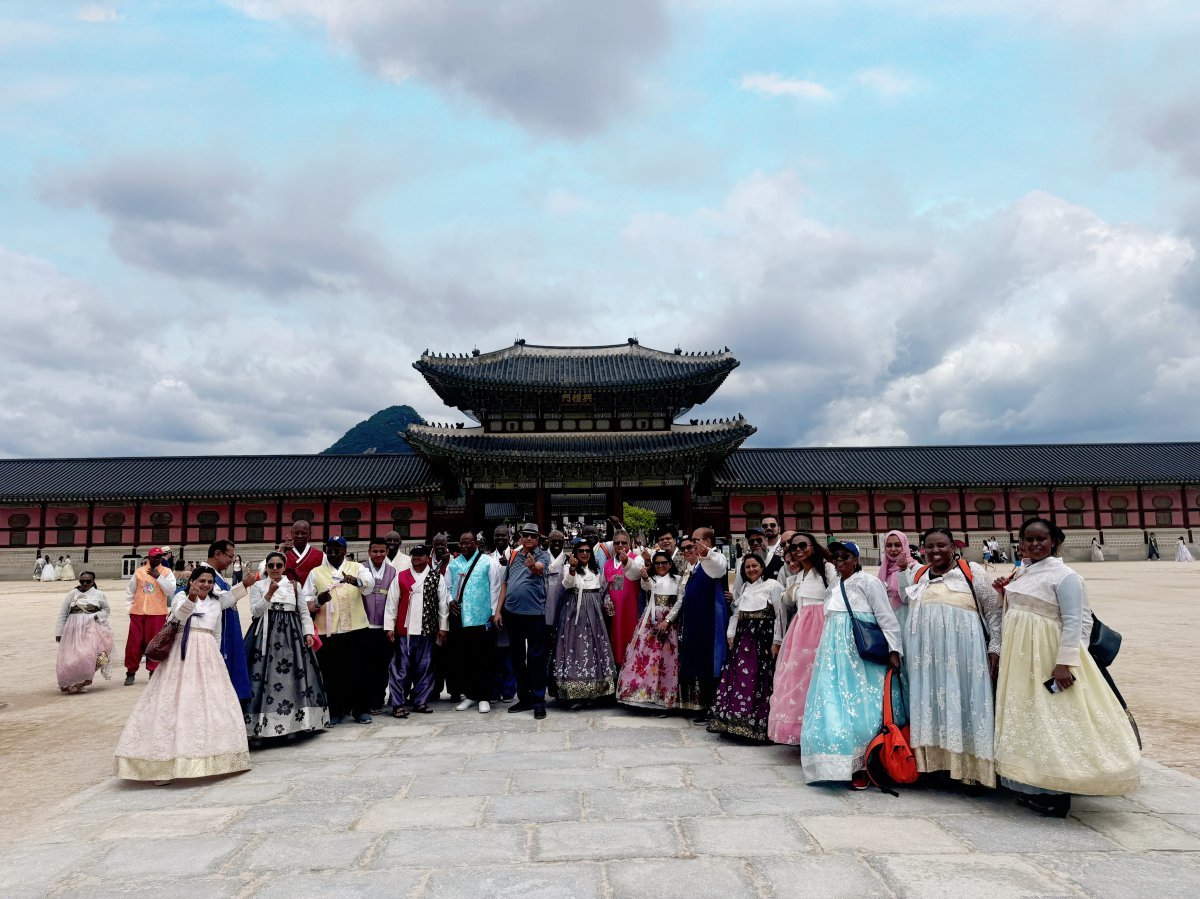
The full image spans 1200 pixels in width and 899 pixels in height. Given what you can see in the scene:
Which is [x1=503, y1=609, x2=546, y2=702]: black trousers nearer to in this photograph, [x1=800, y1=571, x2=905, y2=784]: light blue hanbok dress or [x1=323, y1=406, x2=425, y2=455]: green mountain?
[x1=800, y1=571, x2=905, y2=784]: light blue hanbok dress

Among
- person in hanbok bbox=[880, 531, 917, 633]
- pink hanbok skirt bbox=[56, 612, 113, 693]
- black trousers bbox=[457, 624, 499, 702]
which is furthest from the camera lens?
pink hanbok skirt bbox=[56, 612, 113, 693]

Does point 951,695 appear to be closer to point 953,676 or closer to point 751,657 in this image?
point 953,676

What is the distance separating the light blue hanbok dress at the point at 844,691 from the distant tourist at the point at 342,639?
4089 millimetres

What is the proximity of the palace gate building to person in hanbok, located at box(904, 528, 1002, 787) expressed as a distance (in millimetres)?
21039

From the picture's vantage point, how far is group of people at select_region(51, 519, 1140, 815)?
4.09m

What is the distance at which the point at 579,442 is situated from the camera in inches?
1079

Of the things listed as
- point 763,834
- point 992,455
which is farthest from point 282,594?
point 992,455

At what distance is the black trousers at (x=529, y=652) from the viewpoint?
7016 millimetres

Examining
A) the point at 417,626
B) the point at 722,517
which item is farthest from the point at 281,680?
the point at 722,517

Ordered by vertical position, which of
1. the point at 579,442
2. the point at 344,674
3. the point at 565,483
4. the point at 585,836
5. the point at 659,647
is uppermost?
the point at 579,442

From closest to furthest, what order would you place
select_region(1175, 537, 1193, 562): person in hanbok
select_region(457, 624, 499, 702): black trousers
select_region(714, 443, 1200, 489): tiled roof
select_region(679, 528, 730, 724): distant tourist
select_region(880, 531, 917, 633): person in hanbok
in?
select_region(880, 531, 917, 633): person in hanbok < select_region(679, 528, 730, 724): distant tourist < select_region(457, 624, 499, 702): black trousers < select_region(1175, 537, 1193, 562): person in hanbok < select_region(714, 443, 1200, 489): tiled roof

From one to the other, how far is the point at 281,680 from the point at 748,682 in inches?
150

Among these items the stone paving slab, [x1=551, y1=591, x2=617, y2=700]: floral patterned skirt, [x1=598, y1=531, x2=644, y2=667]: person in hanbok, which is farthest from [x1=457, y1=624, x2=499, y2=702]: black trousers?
the stone paving slab

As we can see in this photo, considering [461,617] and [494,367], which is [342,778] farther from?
[494,367]
